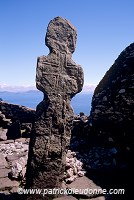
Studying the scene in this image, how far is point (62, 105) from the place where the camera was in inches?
163

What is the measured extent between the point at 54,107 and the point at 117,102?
12.7 ft

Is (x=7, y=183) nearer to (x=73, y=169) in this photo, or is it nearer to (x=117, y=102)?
(x=73, y=169)

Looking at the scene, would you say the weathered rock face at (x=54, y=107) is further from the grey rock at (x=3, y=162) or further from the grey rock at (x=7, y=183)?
the grey rock at (x=3, y=162)

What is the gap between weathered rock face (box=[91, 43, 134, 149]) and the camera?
6.85 meters

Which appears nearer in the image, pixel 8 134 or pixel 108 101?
pixel 108 101

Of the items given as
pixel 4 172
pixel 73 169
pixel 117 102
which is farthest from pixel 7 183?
pixel 117 102

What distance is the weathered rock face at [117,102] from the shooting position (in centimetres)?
685

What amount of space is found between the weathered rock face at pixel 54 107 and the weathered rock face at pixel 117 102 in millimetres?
2919

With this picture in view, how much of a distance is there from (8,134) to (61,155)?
5.80m

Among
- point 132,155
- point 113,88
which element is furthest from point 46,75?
point 113,88

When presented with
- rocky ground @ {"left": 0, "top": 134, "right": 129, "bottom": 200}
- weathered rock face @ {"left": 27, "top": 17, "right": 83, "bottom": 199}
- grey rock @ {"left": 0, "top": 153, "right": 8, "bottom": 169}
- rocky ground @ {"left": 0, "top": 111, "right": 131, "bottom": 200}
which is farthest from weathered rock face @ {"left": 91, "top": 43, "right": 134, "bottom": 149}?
grey rock @ {"left": 0, "top": 153, "right": 8, "bottom": 169}

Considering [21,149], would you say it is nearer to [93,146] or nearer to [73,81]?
[93,146]

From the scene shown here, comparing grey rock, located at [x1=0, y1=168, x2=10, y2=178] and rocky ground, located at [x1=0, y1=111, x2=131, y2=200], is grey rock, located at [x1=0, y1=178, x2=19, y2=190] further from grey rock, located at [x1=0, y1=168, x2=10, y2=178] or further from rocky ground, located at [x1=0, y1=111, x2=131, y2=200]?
grey rock, located at [x1=0, y1=168, x2=10, y2=178]

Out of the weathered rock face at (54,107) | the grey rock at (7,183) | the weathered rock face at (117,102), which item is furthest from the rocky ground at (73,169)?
the weathered rock face at (117,102)
